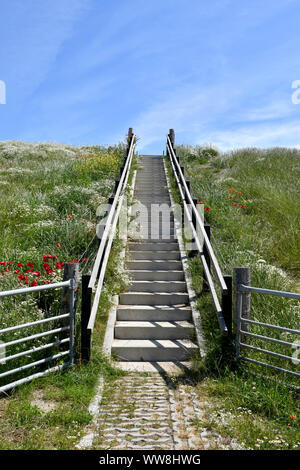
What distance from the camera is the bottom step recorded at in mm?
5195

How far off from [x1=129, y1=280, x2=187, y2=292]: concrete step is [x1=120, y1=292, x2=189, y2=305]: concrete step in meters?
0.30

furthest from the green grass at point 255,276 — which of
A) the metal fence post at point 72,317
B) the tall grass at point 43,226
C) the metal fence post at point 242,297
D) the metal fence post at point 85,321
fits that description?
the tall grass at point 43,226

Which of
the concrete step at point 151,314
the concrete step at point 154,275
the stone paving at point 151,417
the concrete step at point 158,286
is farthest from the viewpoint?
the concrete step at point 154,275

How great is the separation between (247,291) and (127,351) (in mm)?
1974

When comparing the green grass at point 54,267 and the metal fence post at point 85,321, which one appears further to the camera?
the metal fence post at point 85,321

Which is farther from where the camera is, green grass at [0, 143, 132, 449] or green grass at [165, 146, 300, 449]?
green grass at [165, 146, 300, 449]

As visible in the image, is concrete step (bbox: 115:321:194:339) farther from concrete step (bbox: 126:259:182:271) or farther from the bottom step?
concrete step (bbox: 126:259:182:271)

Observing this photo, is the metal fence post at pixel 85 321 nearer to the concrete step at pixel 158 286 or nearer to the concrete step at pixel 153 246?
the concrete step at pixel 158 286

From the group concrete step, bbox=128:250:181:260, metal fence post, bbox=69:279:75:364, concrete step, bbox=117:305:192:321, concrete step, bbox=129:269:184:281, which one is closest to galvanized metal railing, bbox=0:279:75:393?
metal fence post, bbox=69:279:75:364

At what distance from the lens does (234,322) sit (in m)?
5.23

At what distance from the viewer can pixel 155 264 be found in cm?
790

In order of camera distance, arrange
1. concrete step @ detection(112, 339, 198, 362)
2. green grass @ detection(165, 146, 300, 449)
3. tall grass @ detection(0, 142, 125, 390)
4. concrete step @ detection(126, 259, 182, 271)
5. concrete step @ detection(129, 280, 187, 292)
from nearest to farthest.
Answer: green grass @ detection(165, 146, 300, 449) < concrete step @ detection(112, 339, 198, 362) < tall grass @ detection(0, 142, 125, 390) < concrete step @ detection(129, 280, 187, 292) < concrete step @ detection(126, 259, 182, 271)

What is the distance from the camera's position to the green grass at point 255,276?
3928 mm

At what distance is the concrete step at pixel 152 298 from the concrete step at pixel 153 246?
6.11ft
